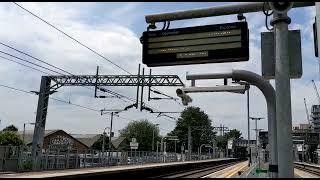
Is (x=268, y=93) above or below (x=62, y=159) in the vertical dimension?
above

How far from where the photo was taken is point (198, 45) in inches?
389

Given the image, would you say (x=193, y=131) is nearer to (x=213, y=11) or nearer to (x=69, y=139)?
(x=69, y=139)

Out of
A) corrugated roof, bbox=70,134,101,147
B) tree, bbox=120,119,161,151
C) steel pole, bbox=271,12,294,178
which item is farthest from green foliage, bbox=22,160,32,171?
tree, bbox=120,119,161,151

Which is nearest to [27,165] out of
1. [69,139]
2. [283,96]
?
[283,96]

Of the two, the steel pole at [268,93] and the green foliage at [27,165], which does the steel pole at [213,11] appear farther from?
the green foliage at [27,165]

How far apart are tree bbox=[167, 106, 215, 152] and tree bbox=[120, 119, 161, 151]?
7485mm

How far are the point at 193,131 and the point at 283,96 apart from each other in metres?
149

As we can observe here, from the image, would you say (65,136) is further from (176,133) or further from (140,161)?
(176,133)

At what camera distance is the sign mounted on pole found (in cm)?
972

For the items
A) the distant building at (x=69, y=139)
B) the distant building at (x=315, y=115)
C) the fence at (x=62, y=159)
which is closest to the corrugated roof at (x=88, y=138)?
the distant building at (x=69, y=139)

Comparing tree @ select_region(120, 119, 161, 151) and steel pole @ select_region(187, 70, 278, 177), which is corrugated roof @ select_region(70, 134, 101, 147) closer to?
tree @ select_region(120, 119, 161, 151)

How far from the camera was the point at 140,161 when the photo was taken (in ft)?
210

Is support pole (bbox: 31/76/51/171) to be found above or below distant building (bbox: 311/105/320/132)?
below

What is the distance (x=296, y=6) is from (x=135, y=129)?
15004cm
